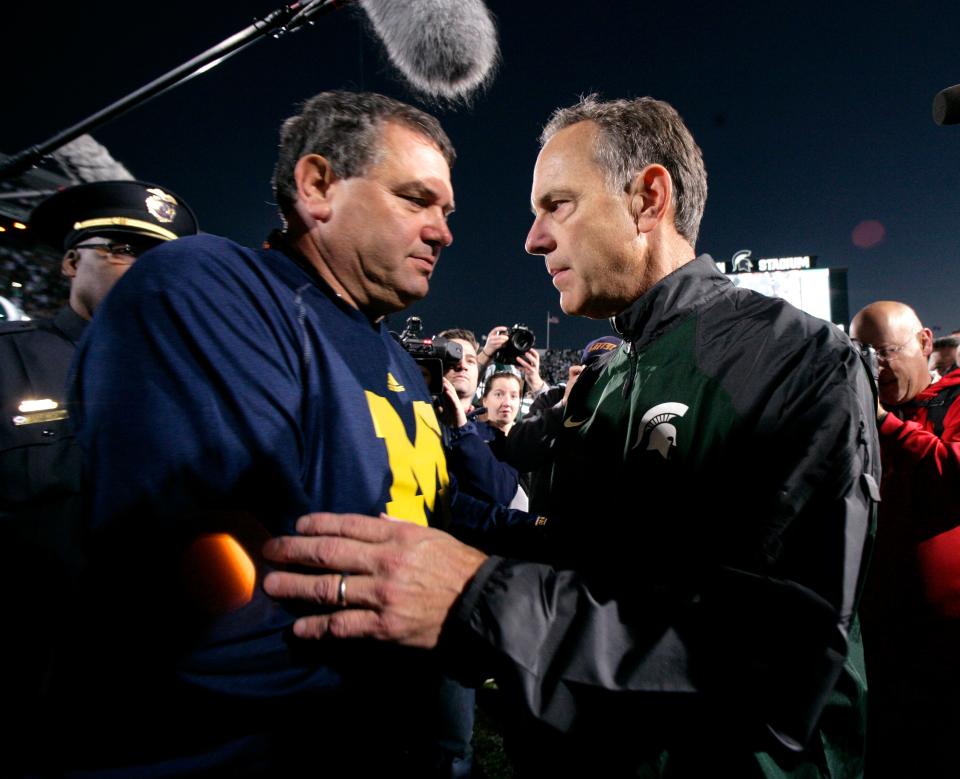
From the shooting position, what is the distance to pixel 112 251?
10.3 feet

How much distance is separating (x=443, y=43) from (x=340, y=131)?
5.83 ft

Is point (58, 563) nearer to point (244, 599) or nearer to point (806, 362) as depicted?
point (244, 599)

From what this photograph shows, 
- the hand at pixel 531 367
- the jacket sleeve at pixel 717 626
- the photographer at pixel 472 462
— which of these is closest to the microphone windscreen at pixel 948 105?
the jacket sleeve at pixel 717 626

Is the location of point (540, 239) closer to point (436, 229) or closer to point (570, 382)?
point (436, 229)

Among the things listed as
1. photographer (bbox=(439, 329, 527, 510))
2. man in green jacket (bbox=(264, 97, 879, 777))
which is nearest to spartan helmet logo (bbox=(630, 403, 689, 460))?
man in green jacket (bbox=(264, 97, 879, 777))

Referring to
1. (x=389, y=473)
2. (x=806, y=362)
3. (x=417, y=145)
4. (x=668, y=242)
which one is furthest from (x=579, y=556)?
(x=417, y=145)

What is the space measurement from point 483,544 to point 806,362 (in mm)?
1320

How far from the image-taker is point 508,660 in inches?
37.3

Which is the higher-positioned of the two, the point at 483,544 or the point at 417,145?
the point at 417,145

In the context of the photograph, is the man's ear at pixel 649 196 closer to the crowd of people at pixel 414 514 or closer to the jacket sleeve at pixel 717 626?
the crowd of people at pixel 414 514

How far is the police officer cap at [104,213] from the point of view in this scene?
3.16 meters

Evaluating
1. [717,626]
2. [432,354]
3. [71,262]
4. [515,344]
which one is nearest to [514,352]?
[515,344]

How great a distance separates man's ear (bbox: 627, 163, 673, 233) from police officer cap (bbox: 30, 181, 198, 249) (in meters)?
2.95

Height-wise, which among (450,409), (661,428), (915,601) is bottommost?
(915,601)
